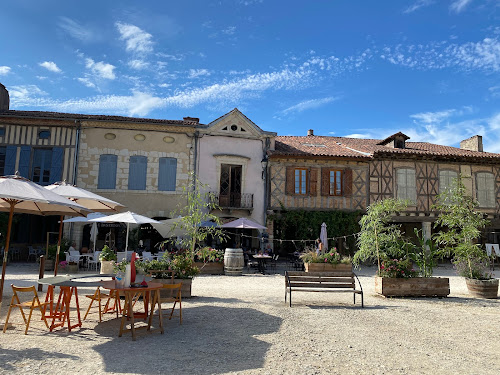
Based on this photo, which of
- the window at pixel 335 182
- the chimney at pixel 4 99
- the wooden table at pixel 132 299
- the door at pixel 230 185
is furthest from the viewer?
the window at pixel 335 182

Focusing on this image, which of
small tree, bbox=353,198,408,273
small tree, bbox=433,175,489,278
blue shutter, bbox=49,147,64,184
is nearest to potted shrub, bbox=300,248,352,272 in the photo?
small tree, bbox=353,198,408,273

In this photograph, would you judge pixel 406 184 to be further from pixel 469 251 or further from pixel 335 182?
Result: pixel 469 251

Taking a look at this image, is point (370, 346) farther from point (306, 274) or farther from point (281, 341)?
point (306, 274)

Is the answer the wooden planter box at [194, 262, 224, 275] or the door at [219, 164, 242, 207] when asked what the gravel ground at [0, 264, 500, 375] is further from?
the door at [219, 164, 242, 207]

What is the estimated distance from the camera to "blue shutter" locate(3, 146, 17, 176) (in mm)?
15117

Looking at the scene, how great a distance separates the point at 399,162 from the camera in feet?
57.4

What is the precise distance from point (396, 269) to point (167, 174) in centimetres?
1067

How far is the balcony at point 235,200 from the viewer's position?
15990mm

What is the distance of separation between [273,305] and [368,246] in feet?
9.31

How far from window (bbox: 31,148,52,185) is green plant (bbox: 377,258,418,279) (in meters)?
13.4

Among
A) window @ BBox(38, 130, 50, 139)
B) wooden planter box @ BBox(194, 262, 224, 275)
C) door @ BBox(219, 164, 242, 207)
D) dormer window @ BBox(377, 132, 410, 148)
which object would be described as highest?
dormer window @ BBox(377, 132, 410, 148)

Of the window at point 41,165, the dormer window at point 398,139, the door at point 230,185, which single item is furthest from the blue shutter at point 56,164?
the dormer window at point 398,139

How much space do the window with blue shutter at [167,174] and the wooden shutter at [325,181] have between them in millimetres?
6488

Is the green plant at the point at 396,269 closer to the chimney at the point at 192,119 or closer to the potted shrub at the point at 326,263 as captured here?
the potted shrub at the point at 326,263
